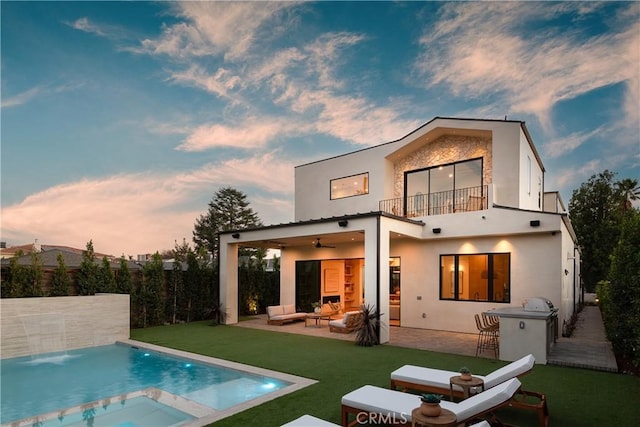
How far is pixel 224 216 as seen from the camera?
44094mm

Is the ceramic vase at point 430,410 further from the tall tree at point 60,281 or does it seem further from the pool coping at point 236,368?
the tall tree at point 60,281

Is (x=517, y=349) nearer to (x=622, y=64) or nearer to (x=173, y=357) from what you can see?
(x=173, y=357)

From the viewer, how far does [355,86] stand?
13.6m

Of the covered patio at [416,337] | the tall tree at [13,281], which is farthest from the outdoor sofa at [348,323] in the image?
the tall tree at [13,281]

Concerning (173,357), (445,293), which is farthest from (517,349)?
(173,357)

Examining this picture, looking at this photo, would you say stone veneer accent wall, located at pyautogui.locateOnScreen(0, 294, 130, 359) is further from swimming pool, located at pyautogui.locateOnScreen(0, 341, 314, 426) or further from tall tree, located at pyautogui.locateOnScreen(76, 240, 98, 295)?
tall tree, located at pyautogui.locateOnScreen(76, 240, 98, 295)

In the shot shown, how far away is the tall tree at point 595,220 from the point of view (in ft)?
96.3

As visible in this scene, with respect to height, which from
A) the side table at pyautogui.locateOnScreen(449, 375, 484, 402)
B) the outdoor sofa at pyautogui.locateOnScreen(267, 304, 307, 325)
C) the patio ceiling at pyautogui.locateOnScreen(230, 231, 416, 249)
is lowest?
the outdoor sofa at pyautogui.locateOnScreen(267, 304, 307, 325)

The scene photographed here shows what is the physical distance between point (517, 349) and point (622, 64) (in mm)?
9300

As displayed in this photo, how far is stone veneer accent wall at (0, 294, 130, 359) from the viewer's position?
9.64m

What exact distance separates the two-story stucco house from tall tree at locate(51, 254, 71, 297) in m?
5.21

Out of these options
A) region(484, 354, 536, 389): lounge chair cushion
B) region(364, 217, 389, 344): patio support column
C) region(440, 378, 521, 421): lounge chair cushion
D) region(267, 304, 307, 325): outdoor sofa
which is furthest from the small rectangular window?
region(440, 378, 521, 421): lounge chair cushion

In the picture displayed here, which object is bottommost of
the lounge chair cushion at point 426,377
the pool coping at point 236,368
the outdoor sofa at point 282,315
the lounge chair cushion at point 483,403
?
the outdoor sofa at point 282,315

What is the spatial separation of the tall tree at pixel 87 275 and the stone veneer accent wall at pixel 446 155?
11.3 meters
